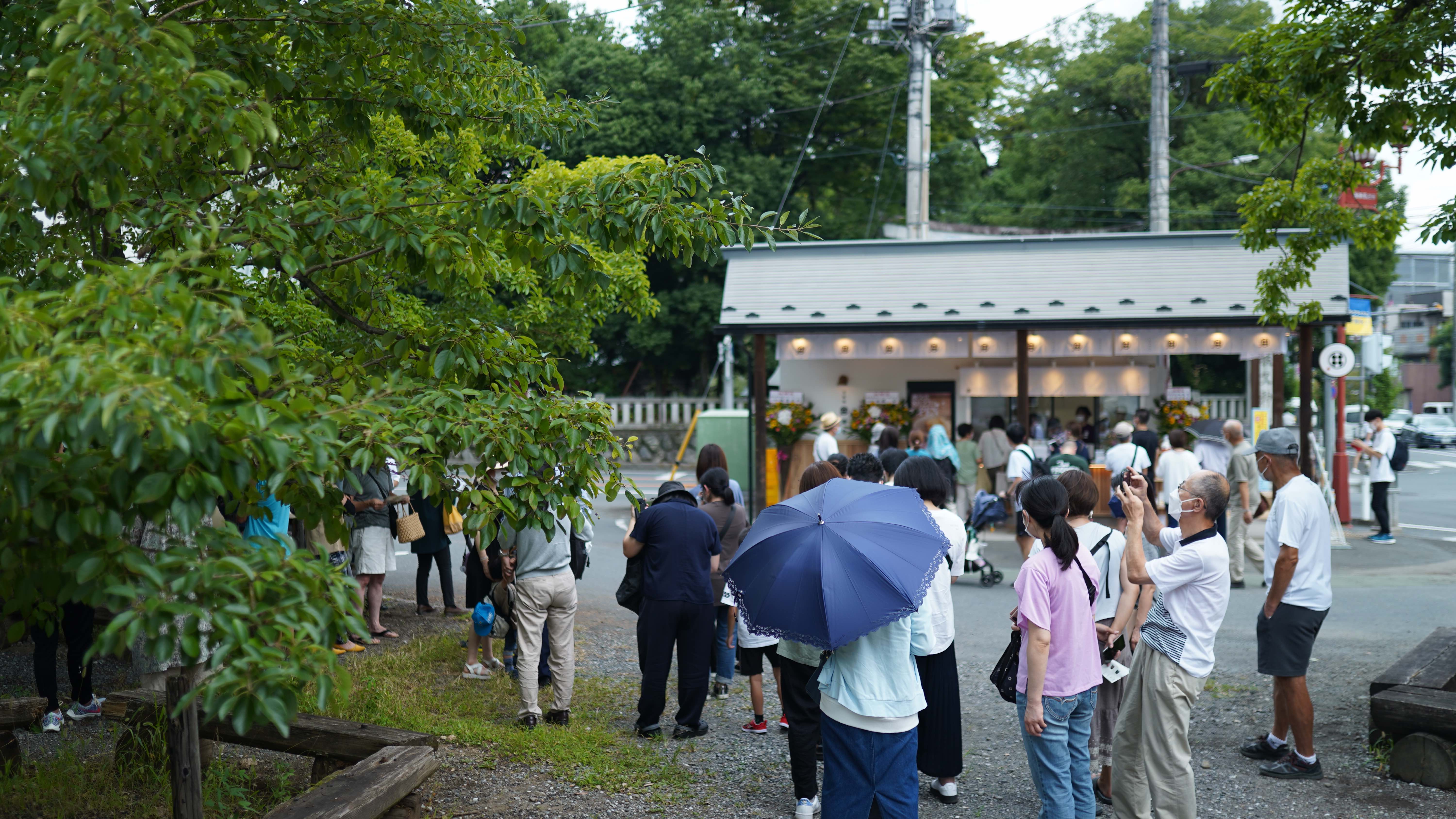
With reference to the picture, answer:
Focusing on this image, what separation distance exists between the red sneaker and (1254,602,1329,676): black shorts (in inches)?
115

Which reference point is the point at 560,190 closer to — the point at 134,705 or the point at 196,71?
the point at 196,71

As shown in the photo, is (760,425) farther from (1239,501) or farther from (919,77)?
(919,77)

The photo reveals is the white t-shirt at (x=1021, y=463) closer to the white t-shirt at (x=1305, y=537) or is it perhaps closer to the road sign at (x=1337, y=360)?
the white t-shirt at (x=1305, y=537)

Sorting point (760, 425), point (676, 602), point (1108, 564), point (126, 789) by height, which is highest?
point (760, 425)

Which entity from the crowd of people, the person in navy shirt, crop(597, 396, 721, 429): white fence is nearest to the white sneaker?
the crowd of people

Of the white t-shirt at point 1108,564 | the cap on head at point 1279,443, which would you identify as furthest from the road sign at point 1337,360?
the white t-shirt at point 1108,564

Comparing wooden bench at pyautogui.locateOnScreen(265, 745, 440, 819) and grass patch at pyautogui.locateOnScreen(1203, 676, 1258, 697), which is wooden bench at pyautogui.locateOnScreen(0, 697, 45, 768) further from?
grass patch at pyautogui.locateOnScreen(1203, 676, 1258, 697)

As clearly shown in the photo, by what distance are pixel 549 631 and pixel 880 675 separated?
3162mm

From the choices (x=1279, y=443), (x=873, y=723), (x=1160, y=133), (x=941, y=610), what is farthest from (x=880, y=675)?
(x=1160, y=133)

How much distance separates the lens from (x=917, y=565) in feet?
13.5

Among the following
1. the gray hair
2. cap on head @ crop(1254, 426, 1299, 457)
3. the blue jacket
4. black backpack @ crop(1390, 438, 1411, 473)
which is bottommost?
the blue jacket

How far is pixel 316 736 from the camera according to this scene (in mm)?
5160

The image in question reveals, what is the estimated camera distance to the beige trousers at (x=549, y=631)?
6.62 m

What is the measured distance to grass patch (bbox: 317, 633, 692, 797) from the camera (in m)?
5.90
